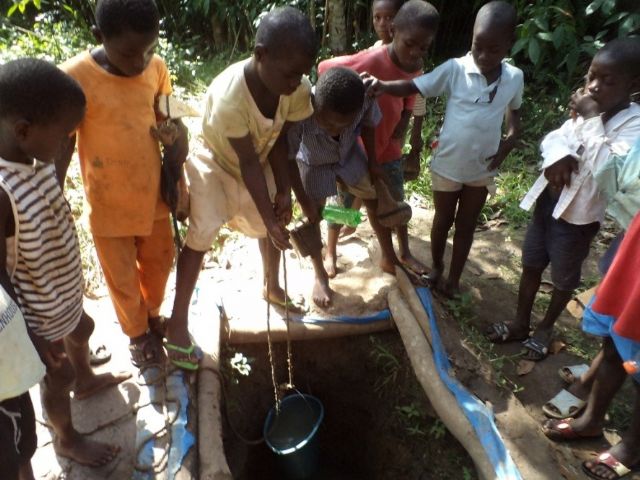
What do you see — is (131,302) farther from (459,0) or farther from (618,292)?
(459,0)

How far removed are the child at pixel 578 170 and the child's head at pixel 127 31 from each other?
1.70 m

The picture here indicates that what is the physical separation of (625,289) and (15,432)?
6.60 feet

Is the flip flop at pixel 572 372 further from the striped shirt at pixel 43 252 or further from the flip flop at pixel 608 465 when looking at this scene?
the striped shirt at pixel 43 252

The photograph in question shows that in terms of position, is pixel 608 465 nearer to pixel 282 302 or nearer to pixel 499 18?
pixel 282 302

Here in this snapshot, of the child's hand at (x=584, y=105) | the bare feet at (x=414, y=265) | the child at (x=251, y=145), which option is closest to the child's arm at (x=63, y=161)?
the child at (x=251, y=145)

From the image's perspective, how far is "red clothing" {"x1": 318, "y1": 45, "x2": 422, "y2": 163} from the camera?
270 cm

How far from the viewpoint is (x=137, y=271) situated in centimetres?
233

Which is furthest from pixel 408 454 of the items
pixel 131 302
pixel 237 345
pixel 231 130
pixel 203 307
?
pixel 231 130

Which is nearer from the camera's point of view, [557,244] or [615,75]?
[615,75]

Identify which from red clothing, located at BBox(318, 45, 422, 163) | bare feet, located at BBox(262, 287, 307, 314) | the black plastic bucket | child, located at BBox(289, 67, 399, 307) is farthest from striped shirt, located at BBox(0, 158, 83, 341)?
red clothing, located at BBox(318, 45, 422, 163)

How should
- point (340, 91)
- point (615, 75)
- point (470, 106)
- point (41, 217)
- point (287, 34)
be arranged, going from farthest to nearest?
point (470, 106) → point (340, 91) → point (615, 75) → point (287, 34) → point (41, 217)

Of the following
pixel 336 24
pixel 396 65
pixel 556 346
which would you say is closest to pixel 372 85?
pixel 396 65

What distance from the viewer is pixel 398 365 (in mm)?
2885

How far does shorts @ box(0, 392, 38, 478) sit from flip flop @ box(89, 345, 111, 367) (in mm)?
834
